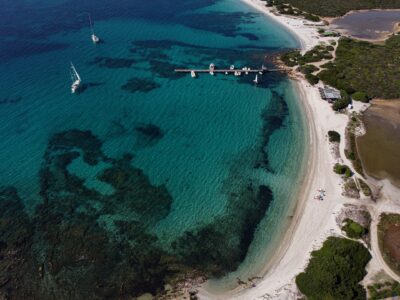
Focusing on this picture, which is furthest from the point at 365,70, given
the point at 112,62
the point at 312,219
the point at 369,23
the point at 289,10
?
the point at 112,62

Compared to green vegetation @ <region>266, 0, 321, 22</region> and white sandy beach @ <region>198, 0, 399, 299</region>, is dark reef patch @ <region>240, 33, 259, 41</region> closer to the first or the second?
green vegetation @ <region>266, 0, 321, 22</region>

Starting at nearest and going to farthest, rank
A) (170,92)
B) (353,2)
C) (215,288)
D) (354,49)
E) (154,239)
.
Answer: (215,288)
(154,239)
(170,92)
(354,49)
(353,2)

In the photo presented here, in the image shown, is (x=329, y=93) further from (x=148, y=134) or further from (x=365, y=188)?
(x=148, y=134)

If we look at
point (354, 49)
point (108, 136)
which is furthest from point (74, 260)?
point (354, 49)

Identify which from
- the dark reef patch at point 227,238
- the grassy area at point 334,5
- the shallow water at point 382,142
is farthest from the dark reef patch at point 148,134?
the grassy area at point 334,5

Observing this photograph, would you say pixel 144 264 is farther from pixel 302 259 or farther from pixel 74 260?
pixel 302 259
